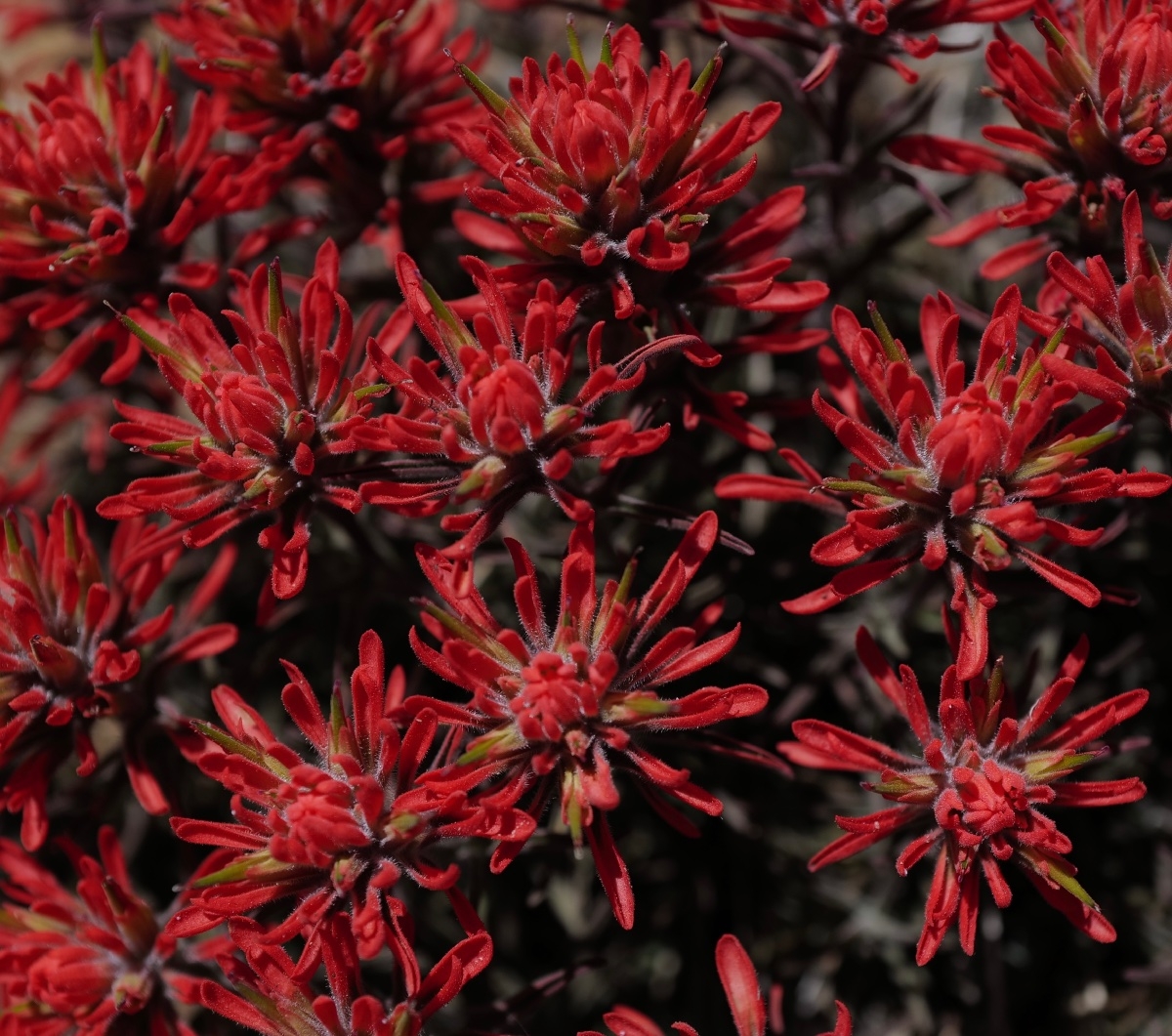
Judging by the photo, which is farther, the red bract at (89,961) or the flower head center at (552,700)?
the red bract at (89,961)

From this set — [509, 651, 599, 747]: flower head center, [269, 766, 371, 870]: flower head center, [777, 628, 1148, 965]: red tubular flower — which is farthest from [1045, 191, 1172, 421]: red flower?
[269, 766, 371, 870]: flower head center

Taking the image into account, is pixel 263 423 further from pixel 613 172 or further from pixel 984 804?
pixel 984 804

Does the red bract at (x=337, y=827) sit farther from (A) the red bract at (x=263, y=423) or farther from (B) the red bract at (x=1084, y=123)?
→ (B) the red bract at (x=1084, y=123)

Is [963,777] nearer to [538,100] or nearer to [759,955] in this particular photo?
[759,955]

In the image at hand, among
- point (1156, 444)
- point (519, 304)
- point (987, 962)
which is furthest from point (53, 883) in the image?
point (1156, 444)

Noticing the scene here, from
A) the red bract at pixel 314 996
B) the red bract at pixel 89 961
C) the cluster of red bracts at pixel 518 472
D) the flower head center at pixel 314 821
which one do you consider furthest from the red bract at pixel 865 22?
the red bract at pixel 89 961

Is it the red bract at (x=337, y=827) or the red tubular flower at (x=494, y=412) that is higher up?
the red tubular flower at (x=494, y=412)
